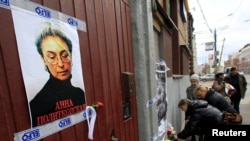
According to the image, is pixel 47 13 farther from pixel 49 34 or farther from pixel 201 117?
pixel 201 117

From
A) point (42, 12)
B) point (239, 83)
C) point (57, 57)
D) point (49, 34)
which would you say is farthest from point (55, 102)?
point (239, 83)

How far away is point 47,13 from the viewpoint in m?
1.12

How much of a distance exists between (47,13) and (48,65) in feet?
0.90

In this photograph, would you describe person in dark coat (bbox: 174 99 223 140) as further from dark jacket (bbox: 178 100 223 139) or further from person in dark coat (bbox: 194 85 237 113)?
person in dark coat (bbox: 194 85 237 113)

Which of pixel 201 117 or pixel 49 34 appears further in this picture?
pixel 201 117

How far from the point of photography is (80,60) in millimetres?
1359

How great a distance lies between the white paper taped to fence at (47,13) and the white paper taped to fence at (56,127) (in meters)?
0.55

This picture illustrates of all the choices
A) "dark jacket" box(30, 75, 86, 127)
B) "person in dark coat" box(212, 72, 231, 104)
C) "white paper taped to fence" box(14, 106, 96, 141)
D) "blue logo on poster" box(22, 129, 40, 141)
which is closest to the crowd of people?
"person in dark coat" box(212, 72, 231, 104)

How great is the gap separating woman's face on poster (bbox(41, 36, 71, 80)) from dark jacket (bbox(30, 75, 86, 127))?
39mm

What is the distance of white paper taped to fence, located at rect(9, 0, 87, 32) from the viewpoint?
0.98 m

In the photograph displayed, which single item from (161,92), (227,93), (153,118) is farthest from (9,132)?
(227,93)

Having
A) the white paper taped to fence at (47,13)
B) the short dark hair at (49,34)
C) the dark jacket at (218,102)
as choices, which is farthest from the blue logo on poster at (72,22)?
the dark jacket at (218,102)

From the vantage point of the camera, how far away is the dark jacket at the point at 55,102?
101 centimetres

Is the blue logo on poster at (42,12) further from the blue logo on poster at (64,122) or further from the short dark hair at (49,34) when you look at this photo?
the blue logo on poster at (64,122)
